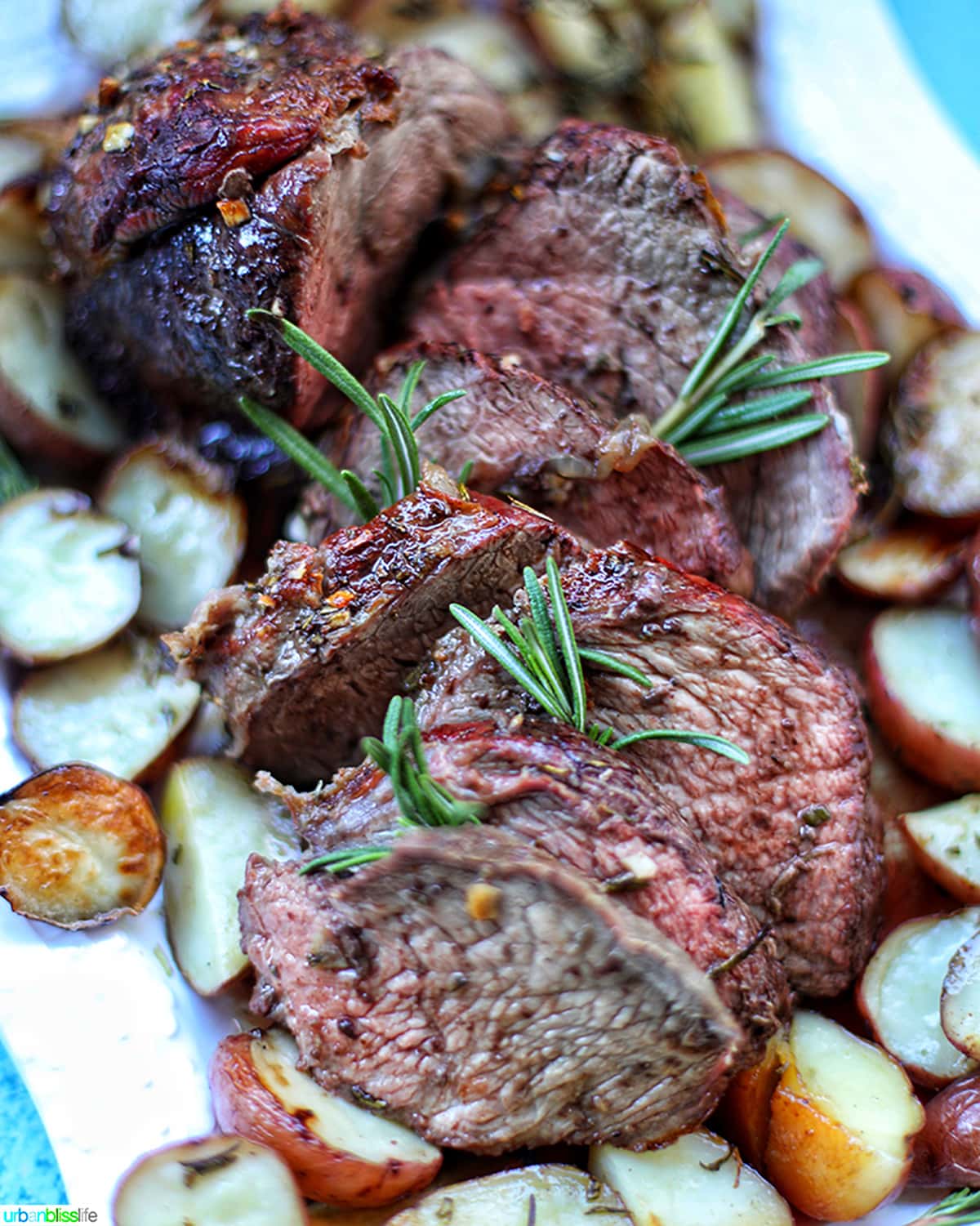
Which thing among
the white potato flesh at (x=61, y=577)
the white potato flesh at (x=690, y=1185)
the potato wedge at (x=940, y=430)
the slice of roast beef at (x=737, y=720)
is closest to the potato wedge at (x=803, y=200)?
the potato wedge at (x=940, y=430)

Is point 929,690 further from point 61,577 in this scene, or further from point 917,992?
point 61,577

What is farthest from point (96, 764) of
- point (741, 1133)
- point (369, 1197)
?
point (741, 1133)

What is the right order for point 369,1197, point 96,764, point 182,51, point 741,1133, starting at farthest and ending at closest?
point 182,51, point 96,764, point 741,1133, point 369,1197

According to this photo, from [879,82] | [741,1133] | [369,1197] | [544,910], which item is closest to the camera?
[544,910]

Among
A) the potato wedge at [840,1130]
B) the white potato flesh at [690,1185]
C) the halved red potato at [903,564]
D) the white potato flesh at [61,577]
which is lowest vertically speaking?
the white potato flesh at [690,1185]

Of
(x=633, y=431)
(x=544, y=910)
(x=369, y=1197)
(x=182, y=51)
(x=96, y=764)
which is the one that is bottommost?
(x=369, y=1197)

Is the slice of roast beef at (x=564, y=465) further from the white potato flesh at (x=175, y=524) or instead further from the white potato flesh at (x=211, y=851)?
the white potato flesh at (x=211, y=851)

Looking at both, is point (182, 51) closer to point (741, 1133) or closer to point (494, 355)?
point (494, 355)
